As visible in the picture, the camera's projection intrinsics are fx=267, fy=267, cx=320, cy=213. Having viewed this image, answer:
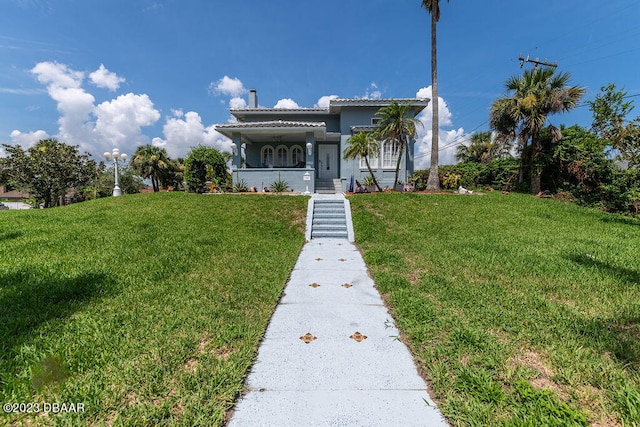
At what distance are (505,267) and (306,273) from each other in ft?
12.8

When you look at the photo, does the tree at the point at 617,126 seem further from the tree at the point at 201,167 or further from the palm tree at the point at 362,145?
the tree at the point at 201,167

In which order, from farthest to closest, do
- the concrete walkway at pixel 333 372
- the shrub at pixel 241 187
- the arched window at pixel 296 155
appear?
the arched window at pixel 296 155
the shrub at pixel 241 187
the concrete walkway at pixel 333 372

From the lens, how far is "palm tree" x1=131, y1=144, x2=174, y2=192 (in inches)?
981

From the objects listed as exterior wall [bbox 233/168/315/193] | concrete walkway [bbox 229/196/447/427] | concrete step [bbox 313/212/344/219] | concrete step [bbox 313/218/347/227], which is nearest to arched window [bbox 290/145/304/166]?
exterior wall [bbox 233/168/315/193]

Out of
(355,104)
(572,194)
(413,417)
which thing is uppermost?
(355,104)

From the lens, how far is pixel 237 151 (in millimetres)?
15883

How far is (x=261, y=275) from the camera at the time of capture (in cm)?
502

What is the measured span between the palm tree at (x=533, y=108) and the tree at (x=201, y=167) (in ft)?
50.5

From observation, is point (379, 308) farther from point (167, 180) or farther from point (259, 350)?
point (167, 180)

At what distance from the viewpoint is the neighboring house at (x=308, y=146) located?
15555 millimetres

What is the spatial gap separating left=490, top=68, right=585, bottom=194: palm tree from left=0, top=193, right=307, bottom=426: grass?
44.9 ft

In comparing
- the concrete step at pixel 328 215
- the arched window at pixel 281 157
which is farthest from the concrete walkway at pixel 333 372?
the arched window at pixel 281 157

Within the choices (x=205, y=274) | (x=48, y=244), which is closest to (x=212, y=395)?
(x=205, y=274)

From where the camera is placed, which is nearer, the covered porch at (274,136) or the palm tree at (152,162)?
the covered porch at (274,136)
